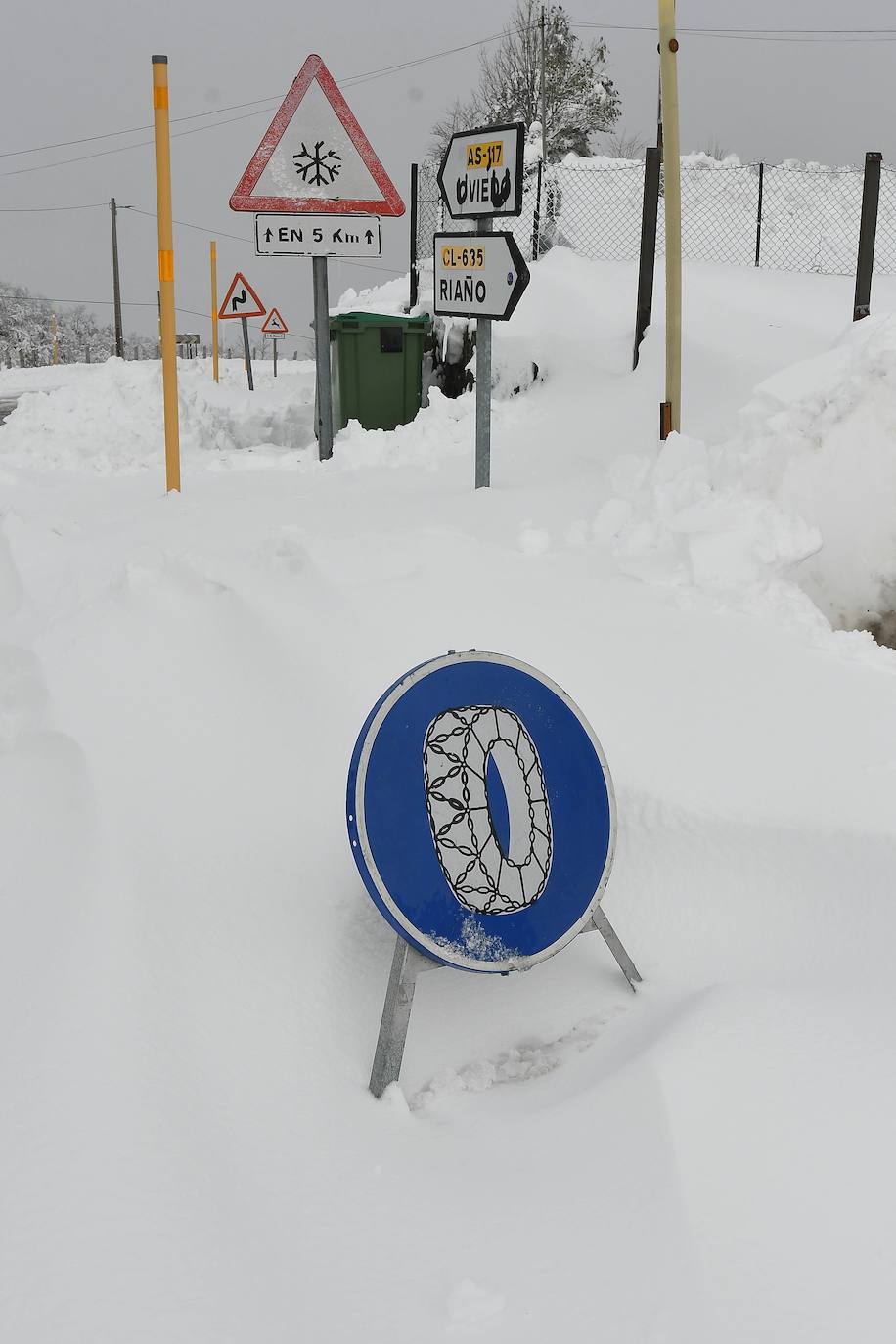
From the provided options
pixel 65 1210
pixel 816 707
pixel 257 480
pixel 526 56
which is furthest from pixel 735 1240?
pixel 526 56

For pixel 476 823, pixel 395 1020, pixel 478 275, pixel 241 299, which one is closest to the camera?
pixel 395 1020

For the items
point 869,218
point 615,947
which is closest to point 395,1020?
point 615,947

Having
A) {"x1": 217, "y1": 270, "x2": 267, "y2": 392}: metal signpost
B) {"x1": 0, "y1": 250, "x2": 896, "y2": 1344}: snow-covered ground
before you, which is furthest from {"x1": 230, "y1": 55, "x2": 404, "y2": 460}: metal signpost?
{"x1": 217, "y1": 270, "x2": 267, "y2": 392}: metal signpost

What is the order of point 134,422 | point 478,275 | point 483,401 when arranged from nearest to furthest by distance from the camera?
point 478,275 → point 483,401 → point 134,422

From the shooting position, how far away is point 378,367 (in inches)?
400

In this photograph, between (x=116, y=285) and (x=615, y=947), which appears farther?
(x=116, y=285)

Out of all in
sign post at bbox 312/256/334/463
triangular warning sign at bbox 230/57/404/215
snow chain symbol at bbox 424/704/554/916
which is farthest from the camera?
sign post at bbox 312/256/334/463

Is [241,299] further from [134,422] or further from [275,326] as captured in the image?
[134,422]

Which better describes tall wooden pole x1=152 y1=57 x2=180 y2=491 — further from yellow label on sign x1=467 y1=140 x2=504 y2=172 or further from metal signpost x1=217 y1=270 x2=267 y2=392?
metal signpost x1=217 y1=270 x2=267 y2=392

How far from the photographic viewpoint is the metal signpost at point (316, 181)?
623 centimetres

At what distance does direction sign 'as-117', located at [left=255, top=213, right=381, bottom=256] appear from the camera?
21.5 feet

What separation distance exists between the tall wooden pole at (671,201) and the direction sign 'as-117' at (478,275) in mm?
1099

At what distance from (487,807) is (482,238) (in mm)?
3894

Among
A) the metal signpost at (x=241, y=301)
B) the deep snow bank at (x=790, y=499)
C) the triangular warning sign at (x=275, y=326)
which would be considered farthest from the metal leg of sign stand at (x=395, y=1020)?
the triangular warning sign at (x=275, y=326)
